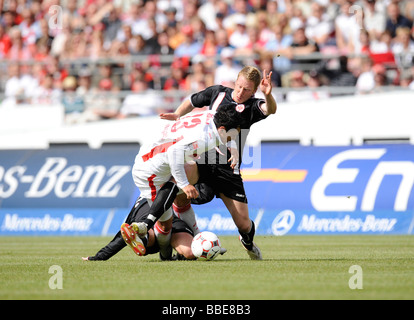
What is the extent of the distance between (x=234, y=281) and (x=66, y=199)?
10562 mm

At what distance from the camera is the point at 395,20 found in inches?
816

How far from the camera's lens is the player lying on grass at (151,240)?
11.2 meters

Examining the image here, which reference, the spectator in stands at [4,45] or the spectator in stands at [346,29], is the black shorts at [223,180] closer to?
the spectator in stands at [346,29]

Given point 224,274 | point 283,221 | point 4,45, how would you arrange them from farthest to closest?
point 4,45 < point 283,221 < point 224,274

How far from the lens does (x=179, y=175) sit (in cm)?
1041

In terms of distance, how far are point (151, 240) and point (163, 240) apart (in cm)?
16

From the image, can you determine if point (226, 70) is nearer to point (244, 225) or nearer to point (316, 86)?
point (316, 86)

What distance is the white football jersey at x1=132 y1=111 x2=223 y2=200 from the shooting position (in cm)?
1041

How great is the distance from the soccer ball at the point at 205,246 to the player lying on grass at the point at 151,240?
10.4 inches

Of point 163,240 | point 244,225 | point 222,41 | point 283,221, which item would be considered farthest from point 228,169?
point 222,41

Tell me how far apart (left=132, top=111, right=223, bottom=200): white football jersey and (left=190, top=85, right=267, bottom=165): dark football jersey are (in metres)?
0.45

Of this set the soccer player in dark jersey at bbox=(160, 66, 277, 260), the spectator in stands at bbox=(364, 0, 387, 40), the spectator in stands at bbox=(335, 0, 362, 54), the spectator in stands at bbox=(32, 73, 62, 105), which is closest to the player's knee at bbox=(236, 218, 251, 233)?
the soccer player in dark jersey at bbox=(160, 66, 277, 260)
